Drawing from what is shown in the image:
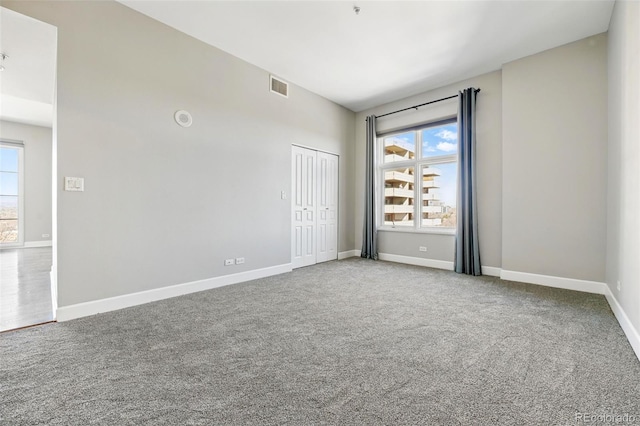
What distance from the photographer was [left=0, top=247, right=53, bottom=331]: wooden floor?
8.91 ft

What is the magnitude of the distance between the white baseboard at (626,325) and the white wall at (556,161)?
2.61 feet

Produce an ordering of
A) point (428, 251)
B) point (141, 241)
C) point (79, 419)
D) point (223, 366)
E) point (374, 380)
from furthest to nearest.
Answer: point (428, 251) → point (141, 241) → point (223, 366) → point (374, 380) → point (79, 419)

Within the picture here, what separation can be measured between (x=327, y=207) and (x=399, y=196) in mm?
1475

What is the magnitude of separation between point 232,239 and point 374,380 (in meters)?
2.89

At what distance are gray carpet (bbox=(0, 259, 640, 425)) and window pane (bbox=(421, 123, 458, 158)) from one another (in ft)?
9.28

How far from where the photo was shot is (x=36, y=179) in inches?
294

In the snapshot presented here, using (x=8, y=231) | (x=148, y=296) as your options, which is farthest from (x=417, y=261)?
(x=8, y=231)

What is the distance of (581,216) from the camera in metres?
3.69

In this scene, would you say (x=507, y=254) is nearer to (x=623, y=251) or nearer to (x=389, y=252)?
(x=623, y=251)

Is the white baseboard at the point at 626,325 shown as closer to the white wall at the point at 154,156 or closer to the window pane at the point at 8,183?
the white wall at the point at 154,156

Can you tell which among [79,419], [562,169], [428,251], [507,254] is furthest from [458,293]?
[79,419]

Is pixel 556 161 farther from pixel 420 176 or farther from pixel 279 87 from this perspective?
pixel 279 87

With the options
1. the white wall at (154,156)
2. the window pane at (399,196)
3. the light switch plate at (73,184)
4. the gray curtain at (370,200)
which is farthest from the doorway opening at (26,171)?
the window pane at (399,196)

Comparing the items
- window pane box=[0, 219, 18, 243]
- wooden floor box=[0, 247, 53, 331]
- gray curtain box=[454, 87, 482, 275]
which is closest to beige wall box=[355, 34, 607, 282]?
gray curtain box=[454, 87, 482, 275]
